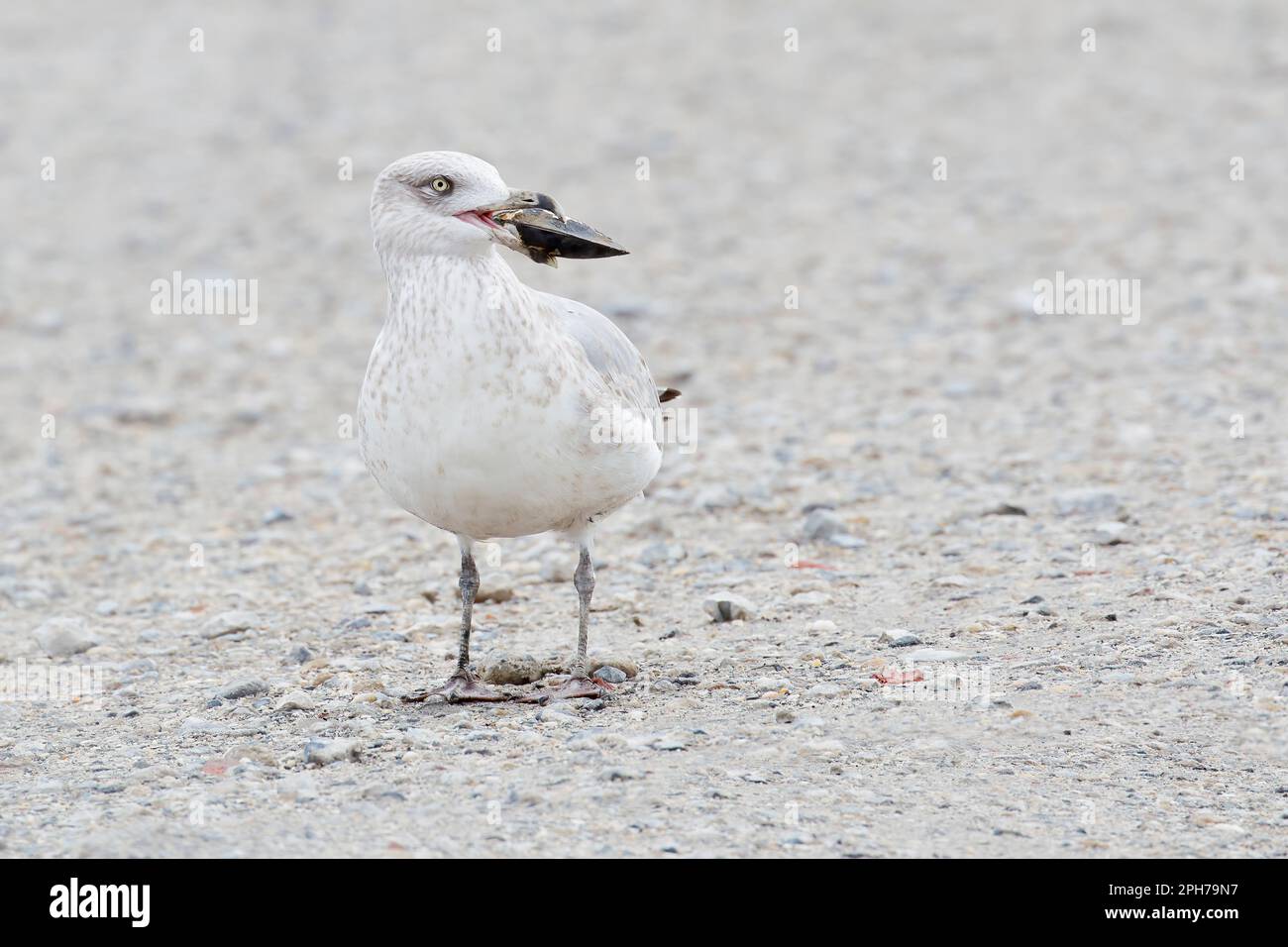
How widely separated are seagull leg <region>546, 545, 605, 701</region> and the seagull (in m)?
0.36

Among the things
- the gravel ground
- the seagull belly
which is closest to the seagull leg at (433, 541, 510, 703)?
the gravel ground

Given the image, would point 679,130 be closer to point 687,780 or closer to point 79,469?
point 79,469

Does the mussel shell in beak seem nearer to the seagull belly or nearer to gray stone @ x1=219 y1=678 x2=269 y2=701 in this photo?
the seagull belly

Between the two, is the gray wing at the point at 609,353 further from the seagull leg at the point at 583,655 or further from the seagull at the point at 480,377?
the seagull leg at the point at 583,655

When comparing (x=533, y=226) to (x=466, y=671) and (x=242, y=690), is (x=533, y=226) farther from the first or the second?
(x=242, y=690)

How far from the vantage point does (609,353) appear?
6219 mm

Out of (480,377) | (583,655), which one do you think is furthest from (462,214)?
(583,655)

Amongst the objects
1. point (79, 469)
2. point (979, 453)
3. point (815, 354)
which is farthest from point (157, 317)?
point (979, 453)

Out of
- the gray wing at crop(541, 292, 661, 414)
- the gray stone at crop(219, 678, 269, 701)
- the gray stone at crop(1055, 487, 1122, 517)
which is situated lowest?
the gray stone at crop(219, 678, 269, 701)

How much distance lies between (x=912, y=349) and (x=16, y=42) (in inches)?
513

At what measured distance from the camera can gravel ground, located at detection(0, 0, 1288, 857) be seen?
17.0 ft

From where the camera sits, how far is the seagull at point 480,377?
5.52m

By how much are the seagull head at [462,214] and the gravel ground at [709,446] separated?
5.46ft

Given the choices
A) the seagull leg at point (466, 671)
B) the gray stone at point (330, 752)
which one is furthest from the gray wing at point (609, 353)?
the gray stone at point (330, 752)
